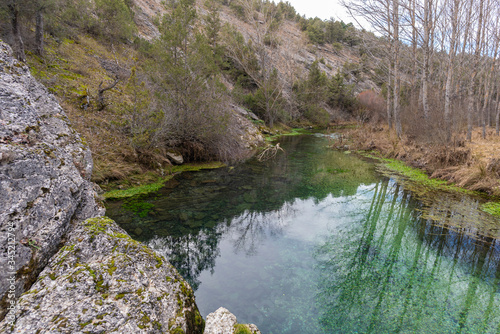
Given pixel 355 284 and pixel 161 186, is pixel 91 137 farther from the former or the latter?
pixel 355 284

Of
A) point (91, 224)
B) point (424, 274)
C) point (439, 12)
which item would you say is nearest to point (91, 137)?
point (91, 224)

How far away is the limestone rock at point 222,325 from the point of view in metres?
2.56

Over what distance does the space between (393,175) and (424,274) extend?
6992mm

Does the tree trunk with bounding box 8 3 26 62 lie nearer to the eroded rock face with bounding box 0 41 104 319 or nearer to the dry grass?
the eroded rock face with bounding box 0 41 104 319

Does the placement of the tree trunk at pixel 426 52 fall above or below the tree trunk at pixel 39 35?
above

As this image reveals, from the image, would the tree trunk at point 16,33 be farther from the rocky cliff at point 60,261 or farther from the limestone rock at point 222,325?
the limestone rock at point 222,325

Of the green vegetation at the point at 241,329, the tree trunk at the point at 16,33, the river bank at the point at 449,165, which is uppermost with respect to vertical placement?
the tree trunk at the point at 16,33

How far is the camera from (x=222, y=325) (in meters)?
2.61

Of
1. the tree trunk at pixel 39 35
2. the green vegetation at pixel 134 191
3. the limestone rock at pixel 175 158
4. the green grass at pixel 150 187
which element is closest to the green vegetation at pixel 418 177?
the green grass at pixel 150 187

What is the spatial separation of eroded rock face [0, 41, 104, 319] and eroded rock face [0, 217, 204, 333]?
0.17 m

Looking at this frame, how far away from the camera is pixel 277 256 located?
4.98 m

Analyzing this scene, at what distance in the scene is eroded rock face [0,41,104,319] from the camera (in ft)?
7.14

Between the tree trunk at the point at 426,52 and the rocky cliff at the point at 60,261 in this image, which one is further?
the tree trunk at the point at 426,52

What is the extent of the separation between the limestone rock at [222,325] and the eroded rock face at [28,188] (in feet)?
5.68
